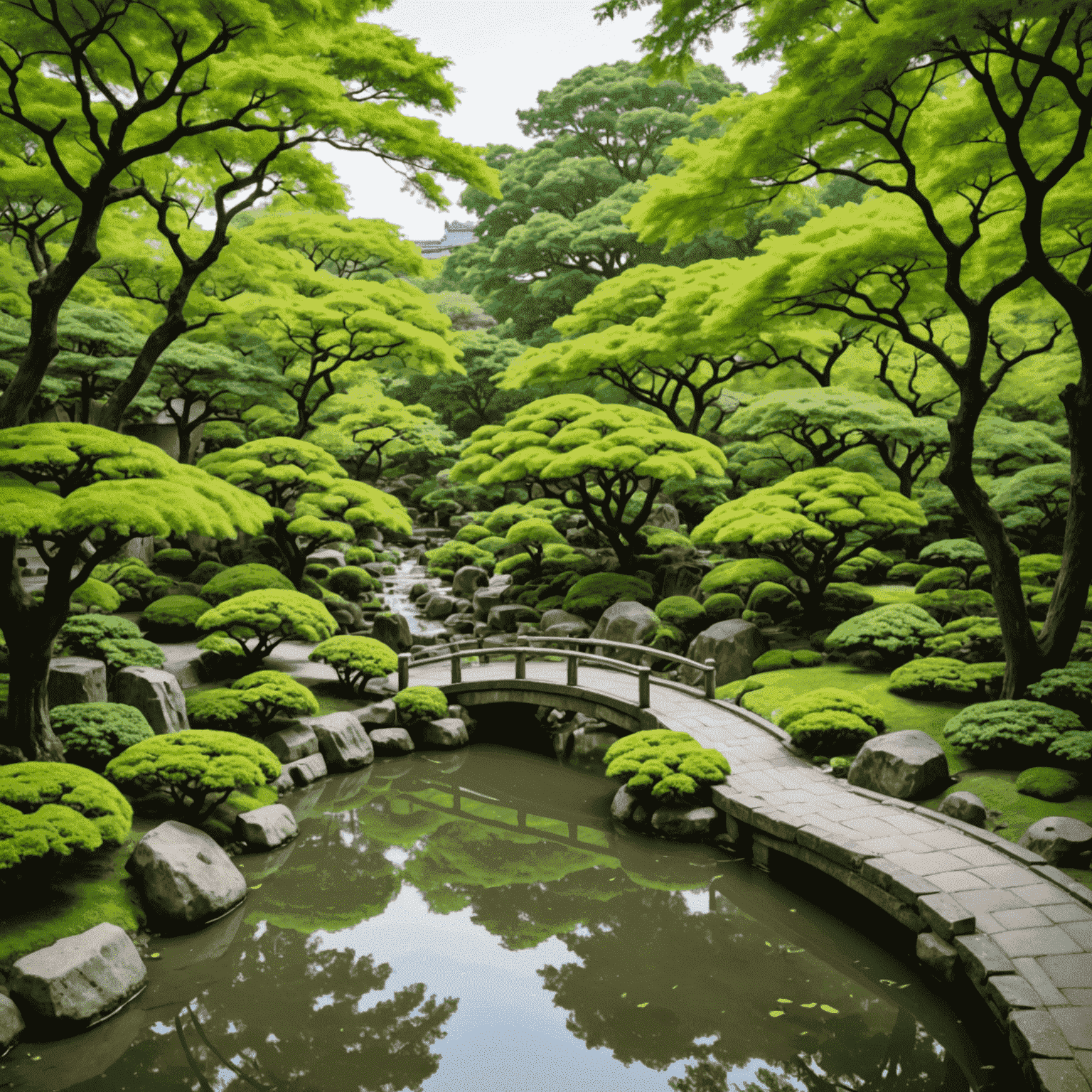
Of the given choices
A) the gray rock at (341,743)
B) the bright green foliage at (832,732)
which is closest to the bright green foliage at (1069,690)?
the bright green foliage at (832,732)

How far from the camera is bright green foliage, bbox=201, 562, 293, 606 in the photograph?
13859 millimetres

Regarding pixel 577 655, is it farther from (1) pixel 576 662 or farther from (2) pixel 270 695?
(2) pixel 270 695

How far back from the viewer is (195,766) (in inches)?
293

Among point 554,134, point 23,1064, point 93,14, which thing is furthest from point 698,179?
point 554,134

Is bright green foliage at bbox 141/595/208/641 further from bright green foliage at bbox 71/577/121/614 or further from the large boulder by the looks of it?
the large boulder

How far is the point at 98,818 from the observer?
6320mm

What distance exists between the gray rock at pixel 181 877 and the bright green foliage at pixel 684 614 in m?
9.31

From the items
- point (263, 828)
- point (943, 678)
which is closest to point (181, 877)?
point (263, 828)

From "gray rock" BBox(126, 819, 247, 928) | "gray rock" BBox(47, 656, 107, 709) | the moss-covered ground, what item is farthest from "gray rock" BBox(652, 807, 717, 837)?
"gray rock" BBox(47, 656, 107, 709)

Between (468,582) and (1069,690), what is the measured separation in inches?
618

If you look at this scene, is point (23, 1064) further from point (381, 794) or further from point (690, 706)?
point (690, 706)

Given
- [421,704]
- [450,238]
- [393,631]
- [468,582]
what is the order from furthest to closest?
[450,238] < [468,582] < [393,631] < [421,704]

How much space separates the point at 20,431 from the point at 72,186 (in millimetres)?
3182

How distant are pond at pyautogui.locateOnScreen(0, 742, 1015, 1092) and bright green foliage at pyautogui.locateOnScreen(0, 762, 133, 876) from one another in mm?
1180
